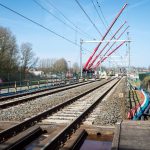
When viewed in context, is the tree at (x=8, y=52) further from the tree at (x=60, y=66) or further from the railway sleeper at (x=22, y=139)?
the railway sleeper at (x=22, y=139)

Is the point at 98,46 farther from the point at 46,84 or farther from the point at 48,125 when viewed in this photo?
the point at 48,125

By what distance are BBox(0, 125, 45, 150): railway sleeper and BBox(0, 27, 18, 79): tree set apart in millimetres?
51022

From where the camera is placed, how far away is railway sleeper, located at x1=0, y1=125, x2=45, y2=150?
6977 millimetres

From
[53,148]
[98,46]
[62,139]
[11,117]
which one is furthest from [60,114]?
[98,46]

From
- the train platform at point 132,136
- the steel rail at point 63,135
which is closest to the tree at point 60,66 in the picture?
the steel rail at point 63,135

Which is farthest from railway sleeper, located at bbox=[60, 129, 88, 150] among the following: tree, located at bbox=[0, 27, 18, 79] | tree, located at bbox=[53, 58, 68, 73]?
tree, located at bbox=[53, 58, 68, 73]

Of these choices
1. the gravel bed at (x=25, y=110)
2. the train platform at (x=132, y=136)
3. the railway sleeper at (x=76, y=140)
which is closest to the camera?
the train platform at (x=132, y=136)

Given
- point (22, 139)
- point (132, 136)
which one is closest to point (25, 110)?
point (22, 139)

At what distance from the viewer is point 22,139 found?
25.2ft

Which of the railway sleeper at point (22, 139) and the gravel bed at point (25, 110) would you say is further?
the gravel bed at point (25, 110)

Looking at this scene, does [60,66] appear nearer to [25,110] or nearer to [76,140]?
[25,110]

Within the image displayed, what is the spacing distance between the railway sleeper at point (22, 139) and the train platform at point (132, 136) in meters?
2.40

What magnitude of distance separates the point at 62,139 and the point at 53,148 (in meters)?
0.95

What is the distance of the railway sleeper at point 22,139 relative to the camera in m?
6.98
